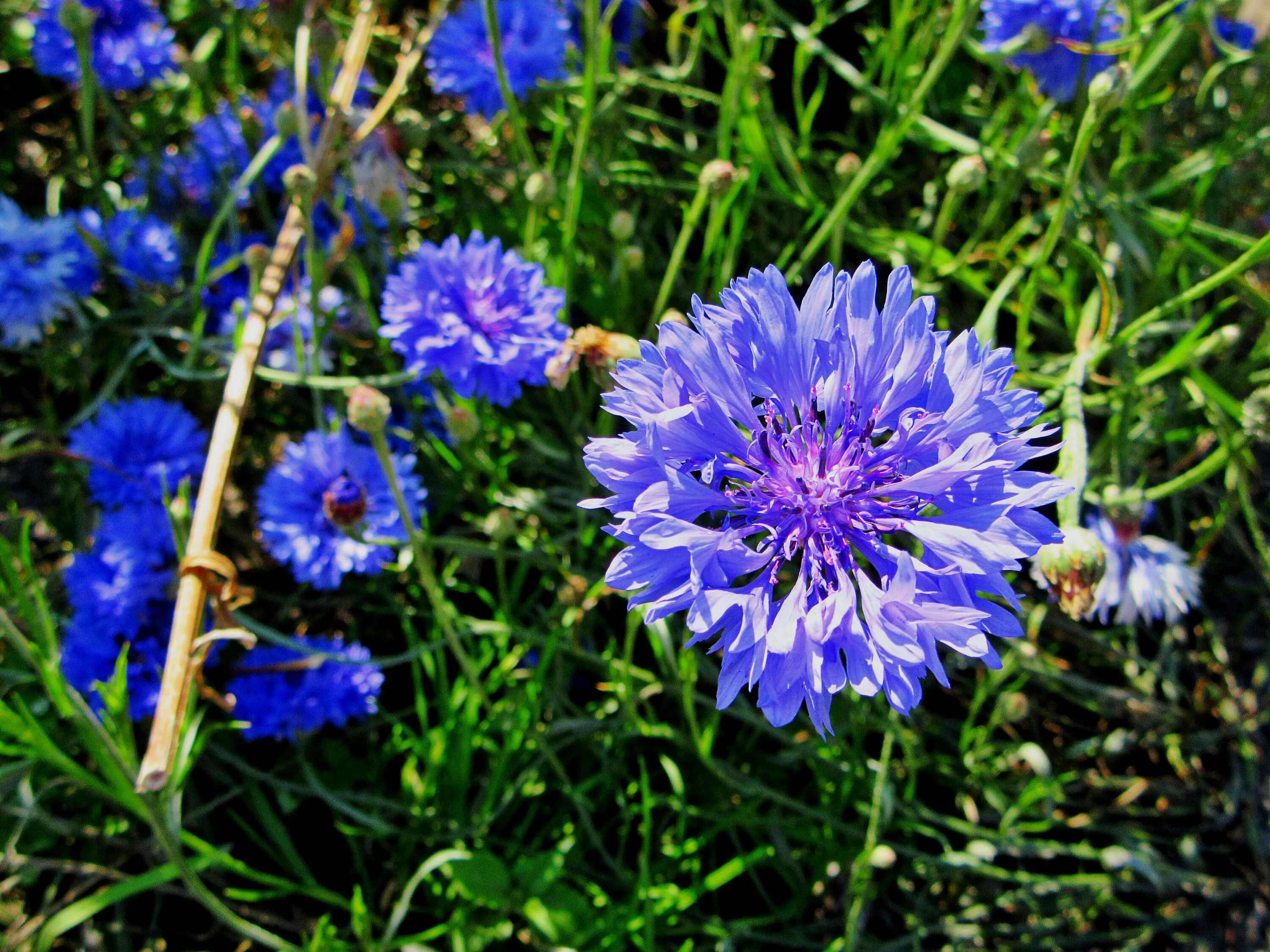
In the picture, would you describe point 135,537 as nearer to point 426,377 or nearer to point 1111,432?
point 426,377

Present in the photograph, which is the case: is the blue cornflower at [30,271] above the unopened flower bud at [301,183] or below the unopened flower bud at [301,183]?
below

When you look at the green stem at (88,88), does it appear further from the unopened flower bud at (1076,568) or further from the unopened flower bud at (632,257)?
the unopened flower bud at (1076,568)

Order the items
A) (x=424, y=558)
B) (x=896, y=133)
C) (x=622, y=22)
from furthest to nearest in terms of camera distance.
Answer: (x=622, y=22) < (x=896, y=133) < (x=424, y=558)

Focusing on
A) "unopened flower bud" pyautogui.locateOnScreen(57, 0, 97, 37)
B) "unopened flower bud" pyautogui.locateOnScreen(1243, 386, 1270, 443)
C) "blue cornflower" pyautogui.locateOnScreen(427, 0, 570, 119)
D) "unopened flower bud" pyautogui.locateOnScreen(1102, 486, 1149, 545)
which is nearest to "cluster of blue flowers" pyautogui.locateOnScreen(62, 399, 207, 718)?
"unopened flower bud" pyautogui.locateOnScreen(57, 0, 97, 37)

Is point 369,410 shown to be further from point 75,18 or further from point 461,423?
point 75,18

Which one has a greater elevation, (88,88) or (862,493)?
(88,88)

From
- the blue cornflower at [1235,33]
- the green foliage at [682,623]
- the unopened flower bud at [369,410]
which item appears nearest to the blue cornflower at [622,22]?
the green foliage at [682,623]

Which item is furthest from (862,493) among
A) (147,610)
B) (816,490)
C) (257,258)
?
(147,610)
